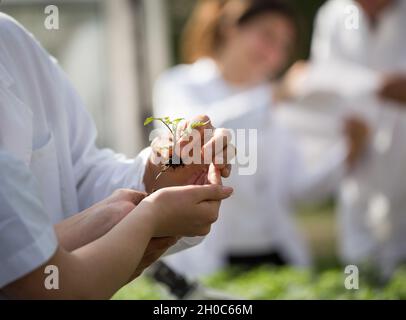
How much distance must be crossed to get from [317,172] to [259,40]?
0.81m

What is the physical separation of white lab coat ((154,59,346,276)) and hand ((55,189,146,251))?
2778mm

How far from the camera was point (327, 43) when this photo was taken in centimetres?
451

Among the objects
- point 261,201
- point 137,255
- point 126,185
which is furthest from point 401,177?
point 137,255

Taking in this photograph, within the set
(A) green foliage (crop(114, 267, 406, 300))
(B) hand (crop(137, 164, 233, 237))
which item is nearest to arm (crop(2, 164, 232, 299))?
(B) hand (crop(137, 164, 233, 237))

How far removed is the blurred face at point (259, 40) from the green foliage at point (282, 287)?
1474 mm

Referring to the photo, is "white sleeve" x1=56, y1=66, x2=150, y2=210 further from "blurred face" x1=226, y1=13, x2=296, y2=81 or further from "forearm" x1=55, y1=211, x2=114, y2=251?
"blurred face" x1=226, y1=13, x2=296, y2=81

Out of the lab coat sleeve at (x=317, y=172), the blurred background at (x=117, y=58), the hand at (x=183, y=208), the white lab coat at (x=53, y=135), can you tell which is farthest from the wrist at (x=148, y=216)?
the blurred background at (x=117, y=58)

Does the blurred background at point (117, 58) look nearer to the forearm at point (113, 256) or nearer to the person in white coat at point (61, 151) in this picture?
the person in white coat at point (61, 151)

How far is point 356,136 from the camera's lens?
14.3 ft

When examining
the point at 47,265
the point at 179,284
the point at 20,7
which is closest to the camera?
the point at 47,265

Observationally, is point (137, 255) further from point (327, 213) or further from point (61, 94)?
point (327, 213)

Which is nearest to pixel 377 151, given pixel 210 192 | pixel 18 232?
pixel 210 192

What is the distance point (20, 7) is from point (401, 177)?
11.2ft

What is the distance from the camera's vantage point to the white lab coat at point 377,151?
427cm
